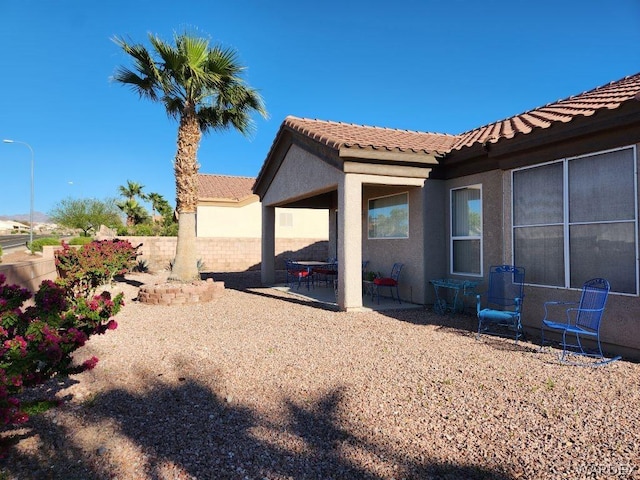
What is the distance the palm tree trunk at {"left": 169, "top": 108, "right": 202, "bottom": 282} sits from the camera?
12.3 metres

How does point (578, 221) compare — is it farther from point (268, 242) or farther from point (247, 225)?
point (247, 225)

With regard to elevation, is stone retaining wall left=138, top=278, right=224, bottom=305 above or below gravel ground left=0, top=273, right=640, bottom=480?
above

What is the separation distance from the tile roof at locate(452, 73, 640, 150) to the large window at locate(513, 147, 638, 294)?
71cm

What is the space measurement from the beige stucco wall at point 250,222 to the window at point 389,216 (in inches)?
495

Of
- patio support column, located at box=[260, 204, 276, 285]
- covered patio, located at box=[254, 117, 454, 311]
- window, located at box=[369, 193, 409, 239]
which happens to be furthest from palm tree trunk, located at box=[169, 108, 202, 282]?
window, located at box=[369, 193, 409, 239]

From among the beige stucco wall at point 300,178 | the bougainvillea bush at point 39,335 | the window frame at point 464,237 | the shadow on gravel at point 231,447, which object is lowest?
the shadow on gravel at point 231,447

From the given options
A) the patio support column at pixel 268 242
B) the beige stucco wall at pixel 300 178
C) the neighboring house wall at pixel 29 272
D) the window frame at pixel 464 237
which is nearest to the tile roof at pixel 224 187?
the patio support column at pixel 268 242

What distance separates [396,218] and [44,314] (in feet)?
30.1

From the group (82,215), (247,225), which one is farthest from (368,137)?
(82,215)

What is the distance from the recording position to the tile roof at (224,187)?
85.3 feet

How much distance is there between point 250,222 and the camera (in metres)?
26.5

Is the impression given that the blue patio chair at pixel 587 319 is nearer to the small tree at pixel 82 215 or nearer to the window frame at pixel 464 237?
the window frame at pixel 464 237

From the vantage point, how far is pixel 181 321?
351 inches

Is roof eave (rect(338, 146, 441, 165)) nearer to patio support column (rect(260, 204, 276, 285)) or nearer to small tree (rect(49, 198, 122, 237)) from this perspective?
patio support column (rect(260, 204, 276, 285))
